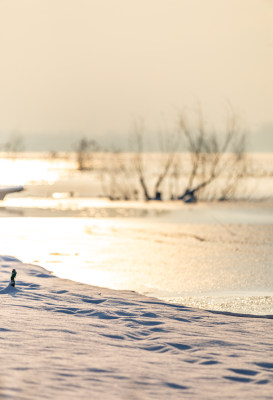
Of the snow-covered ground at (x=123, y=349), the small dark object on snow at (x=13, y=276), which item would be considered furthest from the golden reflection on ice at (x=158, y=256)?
the small dark object on snow at (x=13, y=276)

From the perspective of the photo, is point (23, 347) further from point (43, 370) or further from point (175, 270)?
point (175, 270)

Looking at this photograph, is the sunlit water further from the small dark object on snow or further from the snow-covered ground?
the snow-covered ground

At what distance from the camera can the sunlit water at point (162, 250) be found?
293 inches

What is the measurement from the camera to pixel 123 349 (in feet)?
13.8

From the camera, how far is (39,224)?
15422 mm

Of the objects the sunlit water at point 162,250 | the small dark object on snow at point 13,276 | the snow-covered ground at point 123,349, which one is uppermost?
the small dark object on snow at point 13,276

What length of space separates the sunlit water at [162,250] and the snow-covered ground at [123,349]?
3.24 ft

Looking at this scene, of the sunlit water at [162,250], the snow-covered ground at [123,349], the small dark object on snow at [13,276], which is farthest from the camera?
the sunlit water at [162,250]

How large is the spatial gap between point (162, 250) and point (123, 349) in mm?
6824

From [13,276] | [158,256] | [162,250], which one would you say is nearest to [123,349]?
[13,276]

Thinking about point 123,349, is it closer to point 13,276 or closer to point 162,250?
point 13,276

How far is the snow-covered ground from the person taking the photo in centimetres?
336

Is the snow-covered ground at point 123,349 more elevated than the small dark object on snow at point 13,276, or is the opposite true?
the small dark object on snow at point 13,276

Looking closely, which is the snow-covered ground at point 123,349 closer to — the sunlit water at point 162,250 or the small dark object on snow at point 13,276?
the small dark object on snow at point 13,276
